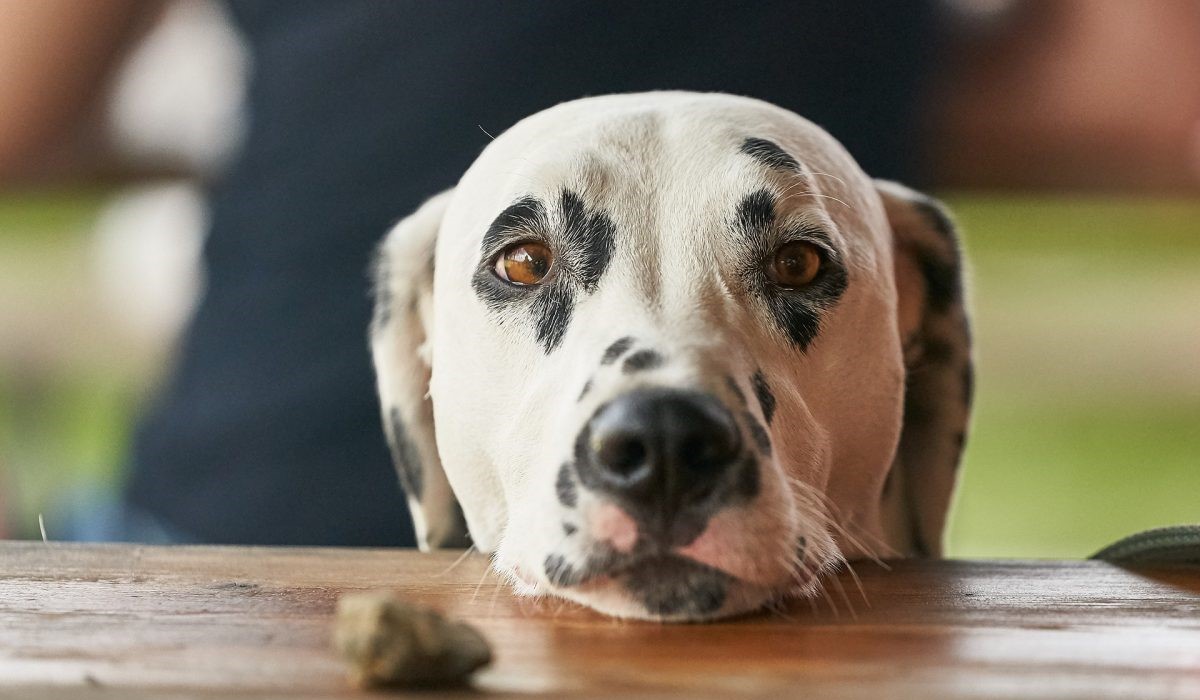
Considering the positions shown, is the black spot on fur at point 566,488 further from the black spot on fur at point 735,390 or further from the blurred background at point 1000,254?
the blurred background at point 1000,254

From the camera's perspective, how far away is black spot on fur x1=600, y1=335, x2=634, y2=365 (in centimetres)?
124

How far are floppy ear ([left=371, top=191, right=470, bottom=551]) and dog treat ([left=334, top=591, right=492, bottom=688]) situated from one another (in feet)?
2.93

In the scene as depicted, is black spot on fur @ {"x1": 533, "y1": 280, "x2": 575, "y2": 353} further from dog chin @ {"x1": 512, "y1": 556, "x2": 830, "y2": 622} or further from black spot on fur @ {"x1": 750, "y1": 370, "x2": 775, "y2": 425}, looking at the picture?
dog chin @ {"x1": 512, "y1": 556, "x2": 830, "y2": 622}

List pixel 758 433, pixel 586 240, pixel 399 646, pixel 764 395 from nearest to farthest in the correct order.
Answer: pixel 399 646 < pixel 758 433 < pixel 764 395 < pixel 586 240

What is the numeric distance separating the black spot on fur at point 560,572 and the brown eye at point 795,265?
0.50 metres

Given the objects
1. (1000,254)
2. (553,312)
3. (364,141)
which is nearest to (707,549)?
(553,312)

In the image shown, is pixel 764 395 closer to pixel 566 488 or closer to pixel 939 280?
pixel 566 488

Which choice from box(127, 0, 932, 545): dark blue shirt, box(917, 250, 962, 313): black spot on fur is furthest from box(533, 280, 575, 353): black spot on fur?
box(127, 0, 932, 545): dark blue shirt

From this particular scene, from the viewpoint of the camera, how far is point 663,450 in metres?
1.07

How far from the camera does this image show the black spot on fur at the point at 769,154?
1506 mm

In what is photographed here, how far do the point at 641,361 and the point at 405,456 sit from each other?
74 cm

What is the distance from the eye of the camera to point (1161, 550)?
4.41 ft

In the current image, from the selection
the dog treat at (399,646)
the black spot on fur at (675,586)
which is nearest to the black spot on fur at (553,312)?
the black spot on fur at (675,586)

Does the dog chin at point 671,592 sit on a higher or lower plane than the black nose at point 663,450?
lower
